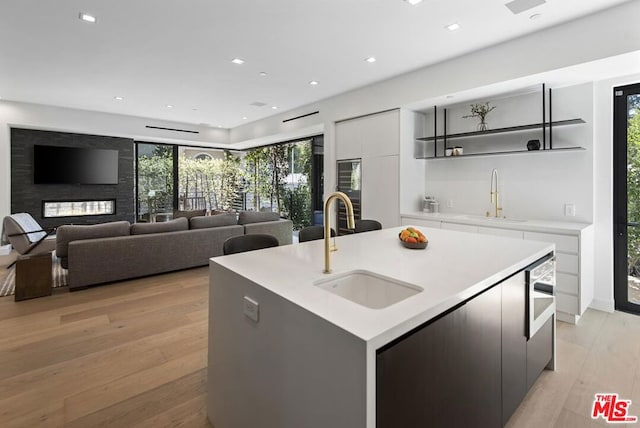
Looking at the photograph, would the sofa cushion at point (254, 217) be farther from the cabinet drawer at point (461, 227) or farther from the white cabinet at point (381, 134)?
the cabinet drawer at point (461, 227)

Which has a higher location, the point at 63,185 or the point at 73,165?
the point at 73,165

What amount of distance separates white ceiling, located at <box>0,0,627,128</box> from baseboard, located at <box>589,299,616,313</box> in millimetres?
2863

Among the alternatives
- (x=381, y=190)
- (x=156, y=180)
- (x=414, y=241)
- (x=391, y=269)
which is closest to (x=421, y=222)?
(x=381, y=190)

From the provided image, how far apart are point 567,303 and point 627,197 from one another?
1.32 m

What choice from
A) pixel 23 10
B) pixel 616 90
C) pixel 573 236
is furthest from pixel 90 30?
pixel 616 90

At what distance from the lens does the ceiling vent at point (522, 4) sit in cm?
269

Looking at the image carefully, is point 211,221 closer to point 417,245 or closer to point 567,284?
point 417,245

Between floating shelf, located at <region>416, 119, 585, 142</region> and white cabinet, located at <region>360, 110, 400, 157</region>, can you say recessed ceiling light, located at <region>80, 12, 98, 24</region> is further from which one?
floating shelf, located at <region>416, 119, 585, 142</region>

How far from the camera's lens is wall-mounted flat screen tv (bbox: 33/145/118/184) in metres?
6.76

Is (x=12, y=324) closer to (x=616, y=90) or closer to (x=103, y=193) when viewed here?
(x=103, y=193)

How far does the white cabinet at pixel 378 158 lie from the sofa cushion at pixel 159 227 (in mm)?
2778

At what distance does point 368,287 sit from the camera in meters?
1.61

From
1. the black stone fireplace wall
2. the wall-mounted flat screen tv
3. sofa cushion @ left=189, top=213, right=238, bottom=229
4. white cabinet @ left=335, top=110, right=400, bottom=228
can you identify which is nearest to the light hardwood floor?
sofa cushion @ left=189, top=213, right=238, bottom=229
